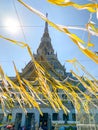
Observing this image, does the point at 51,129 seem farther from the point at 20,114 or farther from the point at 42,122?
the point at 20,114

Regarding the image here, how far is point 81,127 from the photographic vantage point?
7656mm

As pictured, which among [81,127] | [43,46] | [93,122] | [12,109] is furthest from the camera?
[43,46]

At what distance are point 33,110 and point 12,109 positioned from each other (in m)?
2.65

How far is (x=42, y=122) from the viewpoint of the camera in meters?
19.0

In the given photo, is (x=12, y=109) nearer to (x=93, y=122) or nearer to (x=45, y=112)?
(x=45, y=112)

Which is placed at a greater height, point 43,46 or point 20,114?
point 43,46

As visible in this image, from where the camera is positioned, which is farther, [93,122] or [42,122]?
[42,122]

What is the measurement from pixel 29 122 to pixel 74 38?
1998cm

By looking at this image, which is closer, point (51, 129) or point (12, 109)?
point (51, 129)

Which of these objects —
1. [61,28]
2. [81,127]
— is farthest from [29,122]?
[61,28]

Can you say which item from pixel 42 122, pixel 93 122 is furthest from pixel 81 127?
pixel 42 122

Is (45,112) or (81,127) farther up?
(45,112)

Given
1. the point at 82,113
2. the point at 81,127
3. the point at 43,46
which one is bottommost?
the point at 81,127

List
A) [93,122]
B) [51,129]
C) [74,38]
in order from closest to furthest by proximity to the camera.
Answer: [74,38] < [93,122] < [51,129]
